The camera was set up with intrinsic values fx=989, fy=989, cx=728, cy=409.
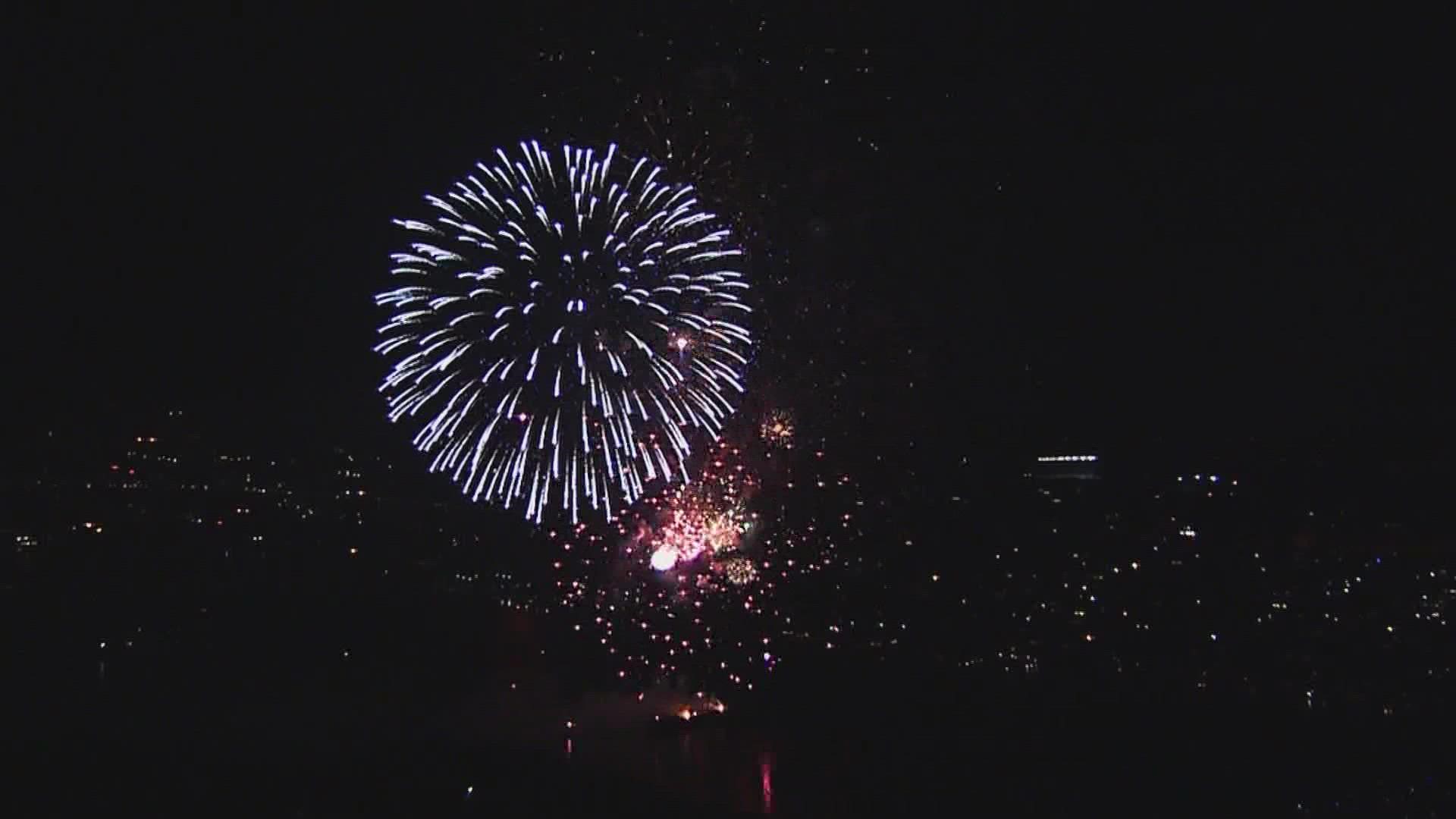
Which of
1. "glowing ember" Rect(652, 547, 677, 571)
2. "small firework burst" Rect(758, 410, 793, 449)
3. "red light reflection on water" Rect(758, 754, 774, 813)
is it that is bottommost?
"red light reflection on water" Rect(758, 754, 774, 813)

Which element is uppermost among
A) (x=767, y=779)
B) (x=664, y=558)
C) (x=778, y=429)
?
(x=778, y=429)

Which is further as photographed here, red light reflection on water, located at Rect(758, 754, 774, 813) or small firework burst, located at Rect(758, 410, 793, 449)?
small firework burst, located at Rect(758, 410, 793, 449)

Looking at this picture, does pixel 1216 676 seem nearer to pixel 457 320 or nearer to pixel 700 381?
pixel 700 381

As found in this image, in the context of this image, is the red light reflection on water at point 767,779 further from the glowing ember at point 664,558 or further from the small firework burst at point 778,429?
the small firework burst at point 778,429

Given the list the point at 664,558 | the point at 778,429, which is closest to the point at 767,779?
the point at 664,558

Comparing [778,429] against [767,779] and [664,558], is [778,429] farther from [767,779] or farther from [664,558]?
[767,779]

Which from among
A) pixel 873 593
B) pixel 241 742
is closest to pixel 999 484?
pixel 873 593

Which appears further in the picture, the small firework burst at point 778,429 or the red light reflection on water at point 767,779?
the small firework burst at point 778,429

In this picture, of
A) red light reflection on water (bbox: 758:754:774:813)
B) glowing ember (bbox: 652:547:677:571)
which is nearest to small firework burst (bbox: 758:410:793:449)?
glowing ember (bbox: 652:547:677:571)

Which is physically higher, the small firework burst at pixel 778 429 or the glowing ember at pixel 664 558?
the small firework burst at pixel 778 429

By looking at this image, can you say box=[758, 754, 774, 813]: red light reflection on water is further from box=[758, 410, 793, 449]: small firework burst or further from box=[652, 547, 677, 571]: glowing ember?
box=[758, 410, 793, 449]: small firework burst

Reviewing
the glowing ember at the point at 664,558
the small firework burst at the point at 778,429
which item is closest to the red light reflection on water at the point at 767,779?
the glowing ember at the point at 664,558
